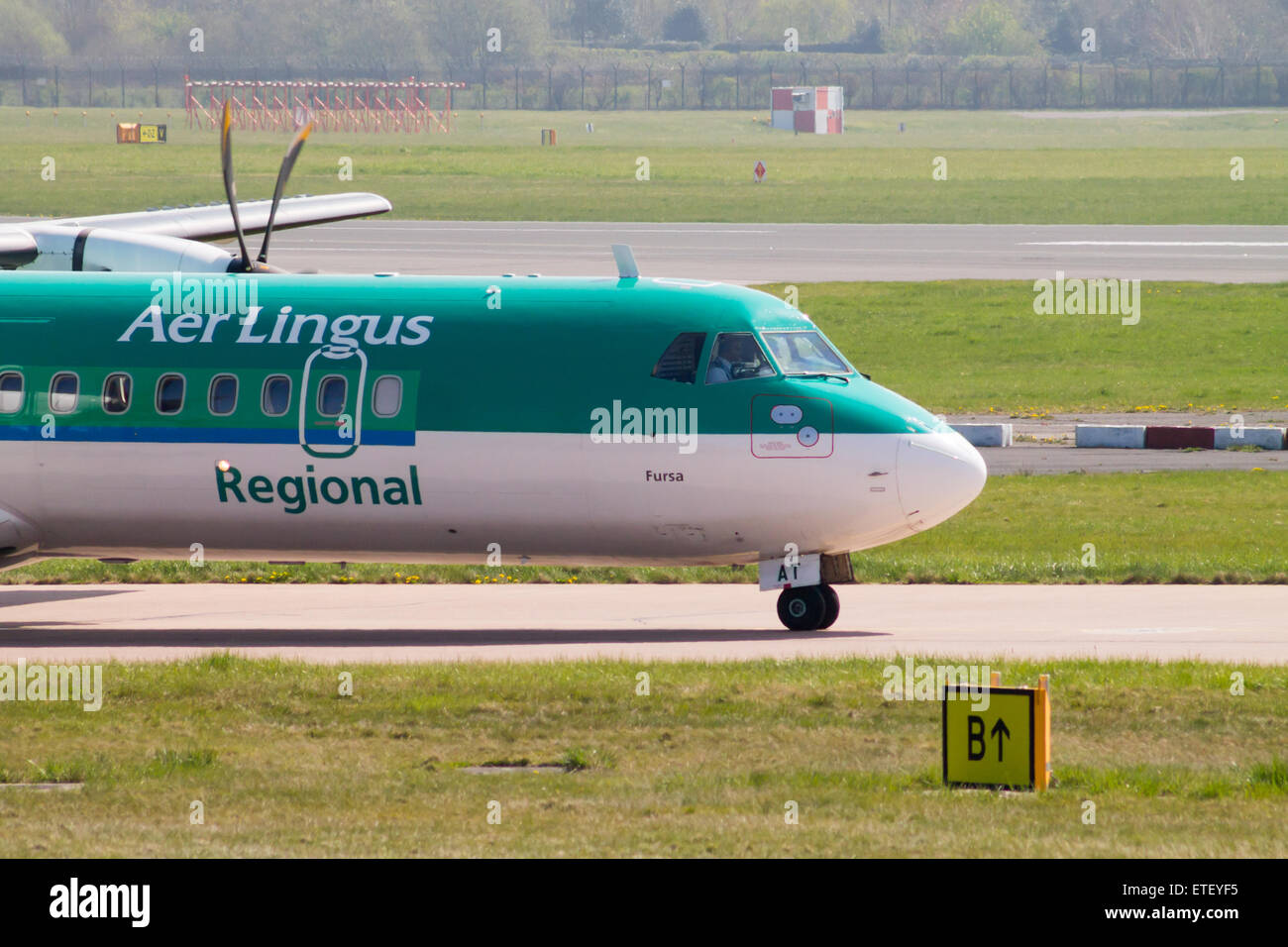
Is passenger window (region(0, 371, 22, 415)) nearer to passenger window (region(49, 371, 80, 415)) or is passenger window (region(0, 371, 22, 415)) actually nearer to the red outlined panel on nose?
passenger window (region(49, 371, 80, 415))

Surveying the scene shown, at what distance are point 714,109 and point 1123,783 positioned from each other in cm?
14852

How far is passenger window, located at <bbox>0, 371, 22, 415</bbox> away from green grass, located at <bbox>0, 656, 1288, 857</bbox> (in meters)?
4.10

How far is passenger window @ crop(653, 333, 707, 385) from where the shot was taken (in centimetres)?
1795

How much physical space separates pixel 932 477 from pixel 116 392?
8323 millimetres

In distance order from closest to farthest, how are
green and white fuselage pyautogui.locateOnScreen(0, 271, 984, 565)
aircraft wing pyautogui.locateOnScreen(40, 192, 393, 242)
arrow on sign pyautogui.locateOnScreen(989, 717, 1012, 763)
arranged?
1. arrow on sign pyautogui.locateOnScreen(989, 717, 1012, 763)
2. green and white fuselage pyautogui.locateOnScreen(0, 271, 984, 565)
3. aircraft wing pyautogui.locateOnScreen(40, 192, 393, 242)

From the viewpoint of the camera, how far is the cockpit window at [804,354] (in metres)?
18.0

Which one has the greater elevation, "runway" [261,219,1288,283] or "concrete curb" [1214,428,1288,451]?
"runway" [261,219,1288,283]

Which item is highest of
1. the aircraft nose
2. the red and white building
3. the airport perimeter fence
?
the airport perimeter fence

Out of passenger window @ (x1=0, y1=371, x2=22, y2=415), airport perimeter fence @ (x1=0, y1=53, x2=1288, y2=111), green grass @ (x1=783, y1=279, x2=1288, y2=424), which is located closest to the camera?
passenger window @ (x1=0, y1=371, x2=22, y2=415)

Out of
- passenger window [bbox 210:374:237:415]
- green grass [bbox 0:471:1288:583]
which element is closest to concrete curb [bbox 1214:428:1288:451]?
green grass [bbox 0:471:1288:583]

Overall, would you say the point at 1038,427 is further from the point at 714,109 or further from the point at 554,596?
the point at 714,109

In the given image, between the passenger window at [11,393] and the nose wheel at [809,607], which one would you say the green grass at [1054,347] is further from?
the passenger window at [11,393]

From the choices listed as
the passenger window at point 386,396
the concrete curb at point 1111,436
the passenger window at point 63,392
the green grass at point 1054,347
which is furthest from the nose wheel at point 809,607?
the green grass at point 1054,347
